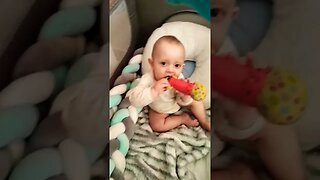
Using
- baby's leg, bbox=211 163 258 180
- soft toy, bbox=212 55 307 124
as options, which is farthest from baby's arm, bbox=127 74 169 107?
baby's leg, bbox=211 163 258 180

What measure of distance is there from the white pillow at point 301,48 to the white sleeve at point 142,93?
0.24 metres

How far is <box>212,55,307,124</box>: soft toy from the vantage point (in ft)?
4.14

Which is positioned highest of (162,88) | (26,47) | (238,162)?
(26,47)

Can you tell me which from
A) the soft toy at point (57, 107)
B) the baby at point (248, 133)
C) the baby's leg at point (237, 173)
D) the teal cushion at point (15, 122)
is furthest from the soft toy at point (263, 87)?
the teal cushion at point (15, 122)

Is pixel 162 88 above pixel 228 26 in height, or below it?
below

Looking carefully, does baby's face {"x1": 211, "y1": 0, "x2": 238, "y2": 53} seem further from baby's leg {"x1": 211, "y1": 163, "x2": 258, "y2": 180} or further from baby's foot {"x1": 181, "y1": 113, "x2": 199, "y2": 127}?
baby's leg {"x1": 211, "y1": 163, "x2": 258, "y2": 180}

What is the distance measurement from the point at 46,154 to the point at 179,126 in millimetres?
294

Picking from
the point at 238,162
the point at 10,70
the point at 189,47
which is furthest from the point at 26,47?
the point at 238,162

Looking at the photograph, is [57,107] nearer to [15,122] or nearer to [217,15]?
[15,122]

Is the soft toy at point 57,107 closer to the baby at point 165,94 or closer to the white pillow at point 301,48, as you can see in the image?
the baby at point 165,94

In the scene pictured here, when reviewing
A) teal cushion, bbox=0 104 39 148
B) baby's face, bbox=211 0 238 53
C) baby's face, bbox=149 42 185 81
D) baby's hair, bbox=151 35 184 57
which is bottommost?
teal cushion, bbox=0 104 39 148

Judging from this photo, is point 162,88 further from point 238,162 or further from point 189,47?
point 238,162

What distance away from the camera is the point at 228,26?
1296 mm

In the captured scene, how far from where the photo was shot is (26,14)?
127 cm
